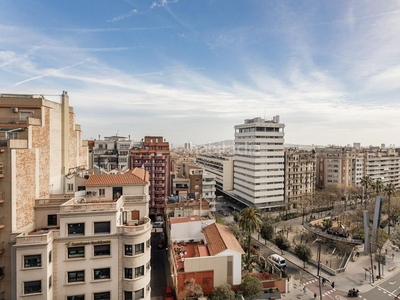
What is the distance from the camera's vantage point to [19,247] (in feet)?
70.4

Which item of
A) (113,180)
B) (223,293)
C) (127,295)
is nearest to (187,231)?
(223,293)

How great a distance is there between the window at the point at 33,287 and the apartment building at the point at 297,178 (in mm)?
68819

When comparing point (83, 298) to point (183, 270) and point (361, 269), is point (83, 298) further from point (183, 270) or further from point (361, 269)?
point (361, 269)

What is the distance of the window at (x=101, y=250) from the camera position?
24.2 m

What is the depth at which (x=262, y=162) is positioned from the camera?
241 ft

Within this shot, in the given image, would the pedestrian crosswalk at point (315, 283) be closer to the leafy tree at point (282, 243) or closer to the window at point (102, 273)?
the leafy tree at point (282, 243)

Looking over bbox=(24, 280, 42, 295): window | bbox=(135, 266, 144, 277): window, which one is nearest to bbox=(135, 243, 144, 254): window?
bbox=(135, 266, 144, 277): window

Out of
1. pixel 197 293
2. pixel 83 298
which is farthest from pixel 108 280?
pixel 197 293

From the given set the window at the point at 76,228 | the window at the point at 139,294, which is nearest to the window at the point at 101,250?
the window at the point at 76,228

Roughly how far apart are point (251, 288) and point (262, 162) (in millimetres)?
46427

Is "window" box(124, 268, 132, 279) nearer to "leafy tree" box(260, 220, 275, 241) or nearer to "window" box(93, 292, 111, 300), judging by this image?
"window" box(93, 292, 111, 300)

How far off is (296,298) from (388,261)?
2274 cm

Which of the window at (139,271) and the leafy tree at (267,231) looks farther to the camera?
the leafy tree at (267,231)

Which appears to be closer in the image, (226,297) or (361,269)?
(226,297)
